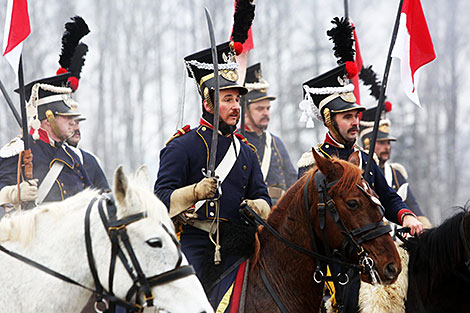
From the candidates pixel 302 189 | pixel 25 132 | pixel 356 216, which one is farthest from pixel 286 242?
pixel 25 132

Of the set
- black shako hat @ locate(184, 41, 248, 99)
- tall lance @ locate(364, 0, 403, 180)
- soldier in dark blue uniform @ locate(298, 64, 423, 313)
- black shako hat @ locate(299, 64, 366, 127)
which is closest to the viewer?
black shako hat @ locate(184, 41, 248, 99)

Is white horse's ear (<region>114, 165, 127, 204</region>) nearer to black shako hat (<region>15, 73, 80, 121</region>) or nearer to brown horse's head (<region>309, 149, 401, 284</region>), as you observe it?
brown horse's head (<region>309, 149, 401, 284</region>)

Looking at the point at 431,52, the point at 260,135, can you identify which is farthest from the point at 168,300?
the point at 260,135

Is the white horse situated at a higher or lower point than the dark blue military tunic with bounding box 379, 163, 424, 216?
higher

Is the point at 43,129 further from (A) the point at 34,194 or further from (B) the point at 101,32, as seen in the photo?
(B) the point at 101,32

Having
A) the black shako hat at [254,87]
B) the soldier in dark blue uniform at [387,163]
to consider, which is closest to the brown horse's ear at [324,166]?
the soldier in dark blue uniform at [387,163]

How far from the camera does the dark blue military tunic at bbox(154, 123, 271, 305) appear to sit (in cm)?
486

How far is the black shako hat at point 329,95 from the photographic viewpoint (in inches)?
239

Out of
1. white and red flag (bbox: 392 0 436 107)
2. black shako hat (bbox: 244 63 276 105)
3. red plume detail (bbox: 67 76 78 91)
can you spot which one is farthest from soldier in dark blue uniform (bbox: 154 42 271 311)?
black shako hat (bbox: 244 63 276 105)

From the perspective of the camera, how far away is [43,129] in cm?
752

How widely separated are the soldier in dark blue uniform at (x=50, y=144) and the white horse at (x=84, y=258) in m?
3.60

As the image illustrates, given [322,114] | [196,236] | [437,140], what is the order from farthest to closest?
[437,140] → [322,114] → [196,236]

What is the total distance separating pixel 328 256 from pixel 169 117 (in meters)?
17.2

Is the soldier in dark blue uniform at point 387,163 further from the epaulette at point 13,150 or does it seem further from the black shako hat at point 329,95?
the epaulette at point 13,150
